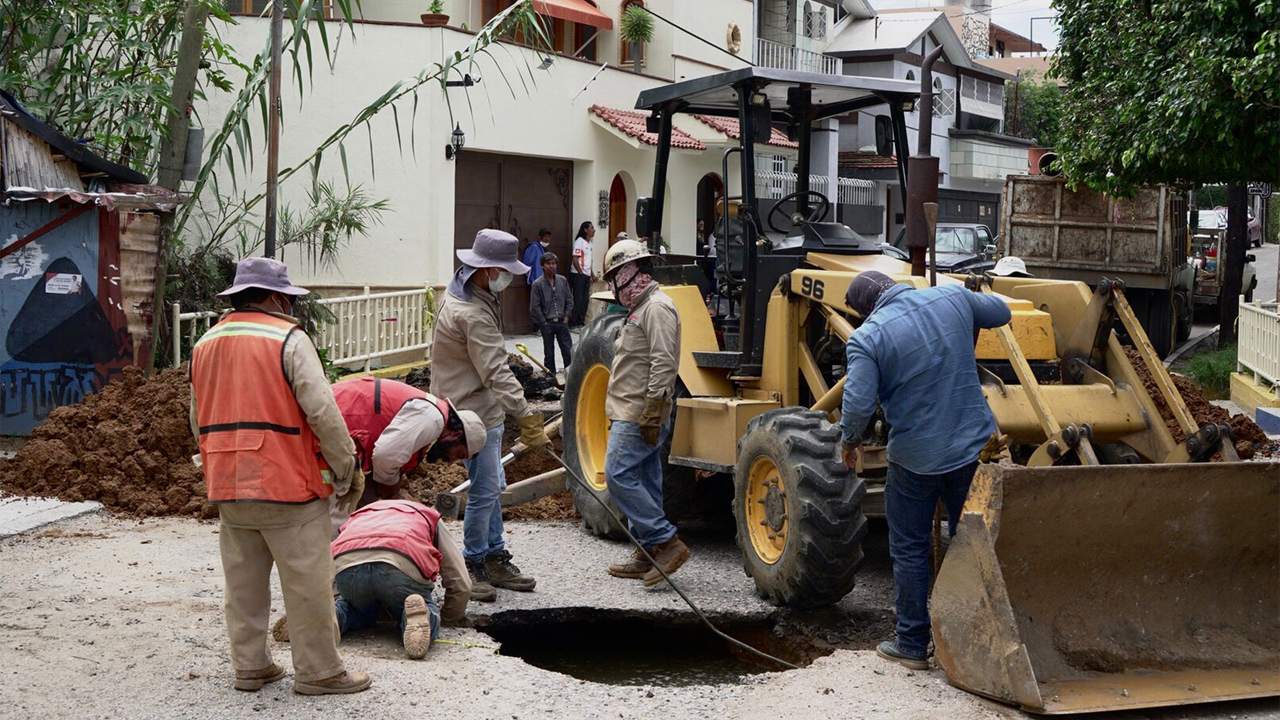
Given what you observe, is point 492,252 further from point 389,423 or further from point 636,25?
point 636,25

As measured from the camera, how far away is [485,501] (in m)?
6.82

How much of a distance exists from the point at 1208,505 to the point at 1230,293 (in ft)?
58.4

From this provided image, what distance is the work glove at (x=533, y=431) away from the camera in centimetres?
672

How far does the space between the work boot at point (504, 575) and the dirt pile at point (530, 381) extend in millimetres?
6512

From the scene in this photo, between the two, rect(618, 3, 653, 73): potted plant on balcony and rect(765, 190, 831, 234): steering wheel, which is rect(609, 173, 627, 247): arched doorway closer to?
rect(618, 3, 653, 73): potted plant on balcony

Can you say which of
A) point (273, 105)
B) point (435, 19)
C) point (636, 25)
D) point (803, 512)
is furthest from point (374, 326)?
point (636, 25)

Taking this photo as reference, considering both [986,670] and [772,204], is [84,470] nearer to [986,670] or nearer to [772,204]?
[772,204]

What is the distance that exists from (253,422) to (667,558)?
280 centimetres

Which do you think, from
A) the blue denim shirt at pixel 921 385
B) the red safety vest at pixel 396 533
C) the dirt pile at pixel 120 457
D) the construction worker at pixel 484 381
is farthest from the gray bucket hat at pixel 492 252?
the dirt pile at pixel 120 457

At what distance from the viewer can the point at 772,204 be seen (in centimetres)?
788

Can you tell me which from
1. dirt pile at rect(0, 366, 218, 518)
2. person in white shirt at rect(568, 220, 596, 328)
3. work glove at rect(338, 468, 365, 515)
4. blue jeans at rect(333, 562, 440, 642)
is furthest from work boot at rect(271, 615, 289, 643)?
person in white shirt at rect(568, 220, 596, 328)

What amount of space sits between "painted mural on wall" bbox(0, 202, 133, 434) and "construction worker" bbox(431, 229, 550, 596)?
4.56m

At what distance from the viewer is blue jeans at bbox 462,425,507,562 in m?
6.79

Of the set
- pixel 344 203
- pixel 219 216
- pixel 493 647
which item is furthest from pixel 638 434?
pixel 219 216
